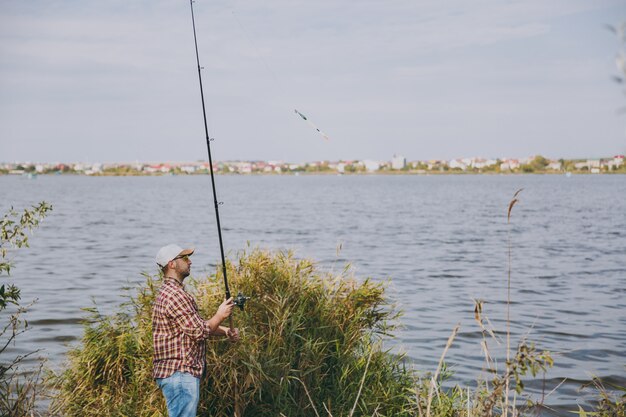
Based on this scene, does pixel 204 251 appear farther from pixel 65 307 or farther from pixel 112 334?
pixel 112 334

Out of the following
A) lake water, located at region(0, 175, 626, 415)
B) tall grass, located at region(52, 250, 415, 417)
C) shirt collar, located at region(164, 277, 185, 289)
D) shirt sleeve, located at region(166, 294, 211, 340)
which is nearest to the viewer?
shirt sleeve, located at region(166, 294, 211, 340)

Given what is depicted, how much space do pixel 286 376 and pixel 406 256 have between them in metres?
21.9

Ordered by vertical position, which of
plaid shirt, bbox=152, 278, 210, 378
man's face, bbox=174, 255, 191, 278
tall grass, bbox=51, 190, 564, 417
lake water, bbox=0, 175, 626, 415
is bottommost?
lake water, bbox=0, 175, 626, 415

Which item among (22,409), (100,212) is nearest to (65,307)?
(22,409)

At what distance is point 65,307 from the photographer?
1677 cm

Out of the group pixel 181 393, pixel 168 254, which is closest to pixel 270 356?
pixel 181 393

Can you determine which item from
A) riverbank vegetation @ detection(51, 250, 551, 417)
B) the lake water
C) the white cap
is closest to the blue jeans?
the white cap

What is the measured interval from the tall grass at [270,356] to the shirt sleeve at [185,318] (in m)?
1.13

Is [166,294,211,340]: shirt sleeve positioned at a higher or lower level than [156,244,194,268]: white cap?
lower

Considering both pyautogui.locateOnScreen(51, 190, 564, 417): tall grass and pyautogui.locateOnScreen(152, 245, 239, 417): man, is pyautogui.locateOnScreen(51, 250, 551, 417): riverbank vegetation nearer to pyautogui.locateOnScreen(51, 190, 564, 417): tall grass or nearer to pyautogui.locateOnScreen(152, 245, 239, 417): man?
pyautogui.locateOnScreen(51, 190, 564, 417): tall grass

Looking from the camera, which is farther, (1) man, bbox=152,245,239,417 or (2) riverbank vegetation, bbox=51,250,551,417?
(2) riverbank vegetation, bbox=51,250,551,417

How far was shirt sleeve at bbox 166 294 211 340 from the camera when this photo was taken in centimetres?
536

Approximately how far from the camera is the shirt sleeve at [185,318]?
5.36m

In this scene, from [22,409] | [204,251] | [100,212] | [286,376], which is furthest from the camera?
[100,212]
